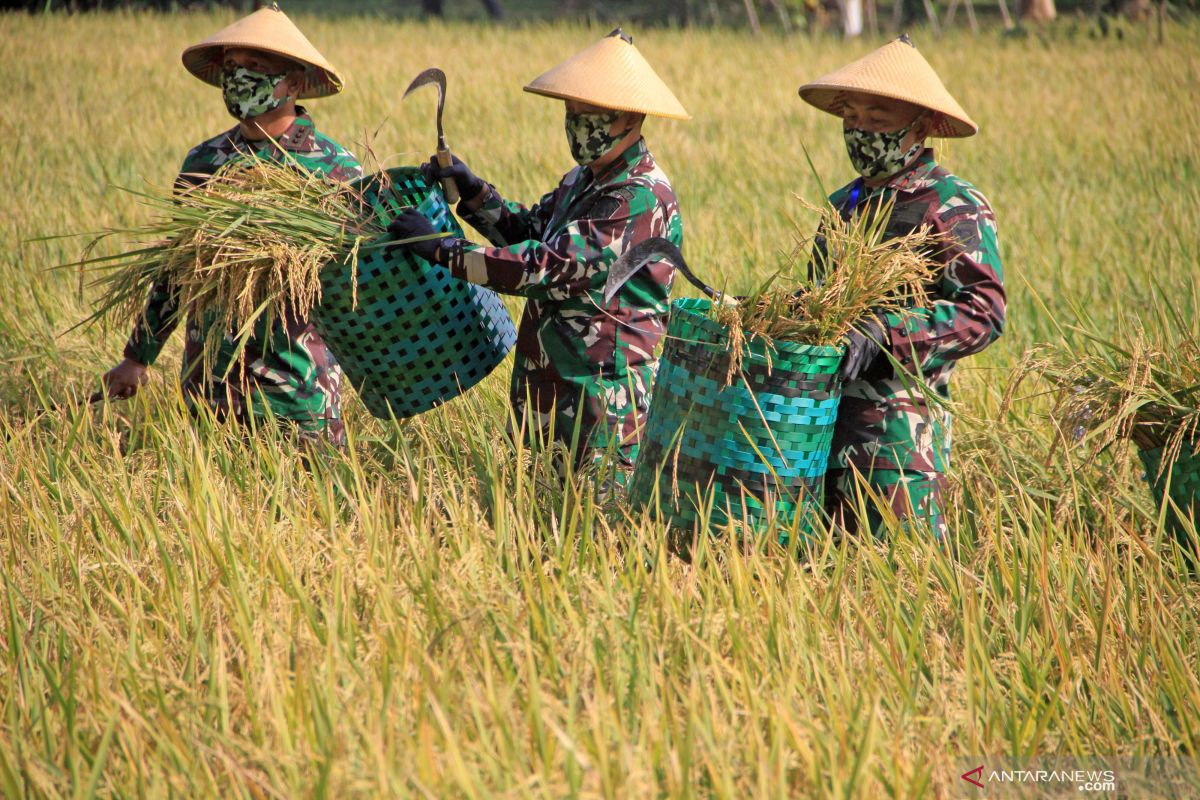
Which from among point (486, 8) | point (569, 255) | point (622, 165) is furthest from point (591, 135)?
point (486, 8)

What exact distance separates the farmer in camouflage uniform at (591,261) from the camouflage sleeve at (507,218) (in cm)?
4

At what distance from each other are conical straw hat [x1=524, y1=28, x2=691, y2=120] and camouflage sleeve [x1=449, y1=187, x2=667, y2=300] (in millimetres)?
198

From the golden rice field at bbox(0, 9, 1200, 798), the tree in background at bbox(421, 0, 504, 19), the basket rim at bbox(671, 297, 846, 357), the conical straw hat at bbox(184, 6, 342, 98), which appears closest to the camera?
the golden rice field at bbox(0, 9, 1200, 798)

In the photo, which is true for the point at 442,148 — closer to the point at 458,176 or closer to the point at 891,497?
the point at 458,176

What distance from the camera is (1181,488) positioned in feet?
7.92

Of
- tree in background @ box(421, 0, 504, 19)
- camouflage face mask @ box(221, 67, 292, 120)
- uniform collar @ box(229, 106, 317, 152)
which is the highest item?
tree in background @ box(421, 0, 504, 19)

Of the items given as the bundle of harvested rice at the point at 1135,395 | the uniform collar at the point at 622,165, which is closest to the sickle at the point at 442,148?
the uniform collar at the point at 622,165

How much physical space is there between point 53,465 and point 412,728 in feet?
4.98

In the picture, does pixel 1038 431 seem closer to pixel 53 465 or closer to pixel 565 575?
pixel 565 575

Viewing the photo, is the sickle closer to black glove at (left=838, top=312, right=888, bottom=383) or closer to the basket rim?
the basket rim

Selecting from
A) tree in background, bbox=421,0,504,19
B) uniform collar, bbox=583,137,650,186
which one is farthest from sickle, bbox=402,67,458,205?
tree in background, bbox=421,0,504,19

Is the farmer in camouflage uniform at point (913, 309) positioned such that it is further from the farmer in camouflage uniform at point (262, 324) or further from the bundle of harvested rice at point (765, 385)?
the farmer in camouflage uniform at point (262, 324)

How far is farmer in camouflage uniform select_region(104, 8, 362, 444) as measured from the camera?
3037mm

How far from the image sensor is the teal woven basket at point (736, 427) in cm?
226
